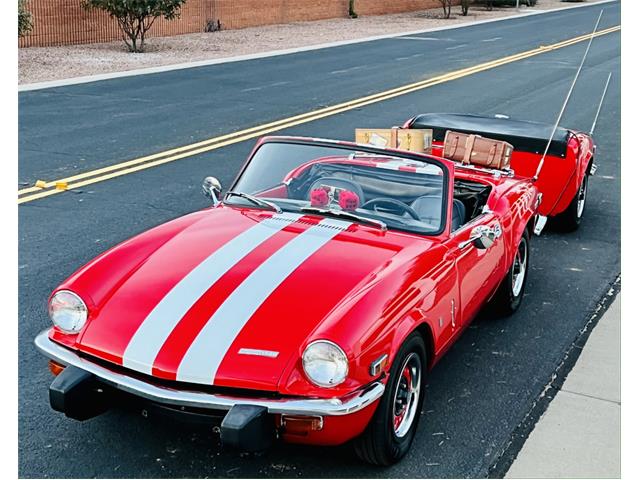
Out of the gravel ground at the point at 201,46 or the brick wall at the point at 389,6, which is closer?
the gravel ground at the point at 201,46

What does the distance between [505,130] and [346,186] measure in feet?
11.2

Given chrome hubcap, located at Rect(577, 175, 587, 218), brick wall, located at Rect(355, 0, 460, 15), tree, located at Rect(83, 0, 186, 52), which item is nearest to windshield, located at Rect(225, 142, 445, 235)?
chrome hubcap, located at Rect(577, 175, 587, 218)

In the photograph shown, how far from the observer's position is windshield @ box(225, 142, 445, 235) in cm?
518

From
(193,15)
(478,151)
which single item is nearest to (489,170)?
(478,151)

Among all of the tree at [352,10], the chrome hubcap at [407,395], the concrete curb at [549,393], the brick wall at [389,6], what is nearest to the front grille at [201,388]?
the chrome hubcap at [407,395]

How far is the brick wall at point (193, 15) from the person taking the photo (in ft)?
75.0

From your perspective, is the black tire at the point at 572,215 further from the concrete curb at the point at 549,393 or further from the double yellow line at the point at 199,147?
the double yellow line at the point at 199,147

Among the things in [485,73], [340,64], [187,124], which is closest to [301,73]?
[340,64]

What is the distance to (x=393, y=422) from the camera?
4152 mm

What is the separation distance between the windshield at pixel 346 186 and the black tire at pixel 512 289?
1176 millimetres

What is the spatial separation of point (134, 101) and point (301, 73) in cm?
556

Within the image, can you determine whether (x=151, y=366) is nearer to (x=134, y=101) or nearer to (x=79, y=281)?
(x=79, y=281)

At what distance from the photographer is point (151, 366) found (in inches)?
154

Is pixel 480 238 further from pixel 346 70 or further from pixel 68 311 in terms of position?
pixel 346 70
